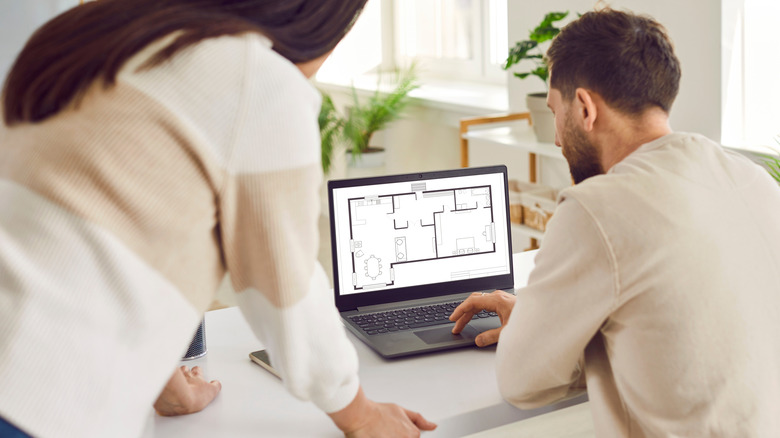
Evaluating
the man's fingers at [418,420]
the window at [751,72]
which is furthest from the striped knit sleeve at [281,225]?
the window at [751,72]

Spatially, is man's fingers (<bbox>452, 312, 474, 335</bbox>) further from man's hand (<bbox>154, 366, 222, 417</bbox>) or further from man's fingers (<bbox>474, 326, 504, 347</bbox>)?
man's hand (<bbox>154, 366, 222, 417</bbox>)

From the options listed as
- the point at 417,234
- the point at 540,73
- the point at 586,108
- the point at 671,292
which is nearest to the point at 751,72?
the point at 540,73

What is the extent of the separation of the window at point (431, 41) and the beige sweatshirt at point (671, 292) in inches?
141

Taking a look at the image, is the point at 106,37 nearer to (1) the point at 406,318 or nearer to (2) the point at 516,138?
(1) the point at 406,318

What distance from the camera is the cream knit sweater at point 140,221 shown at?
71 cm

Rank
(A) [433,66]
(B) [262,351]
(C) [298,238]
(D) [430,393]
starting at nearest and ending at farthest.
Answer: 1. (C) [298,238]
2. (D) [430,393]
3. (B) [262,351]
4. (A) [433,66]

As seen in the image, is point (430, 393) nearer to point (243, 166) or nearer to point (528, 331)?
point (528, 331)

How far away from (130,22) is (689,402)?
85 centimetres

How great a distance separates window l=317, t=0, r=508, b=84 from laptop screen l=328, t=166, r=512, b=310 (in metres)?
2.99

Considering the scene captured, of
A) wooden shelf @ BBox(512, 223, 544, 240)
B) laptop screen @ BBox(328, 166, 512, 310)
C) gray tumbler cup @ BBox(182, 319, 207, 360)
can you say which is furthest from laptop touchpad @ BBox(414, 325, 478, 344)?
wooden shelf @ BBox(512, 223, 544, 240)

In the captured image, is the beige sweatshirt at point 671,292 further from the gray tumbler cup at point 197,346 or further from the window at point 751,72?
the window at point 751,72

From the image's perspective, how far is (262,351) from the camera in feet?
4.89

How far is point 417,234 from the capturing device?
5.50 ft

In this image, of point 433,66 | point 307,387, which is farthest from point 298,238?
point 433,66
